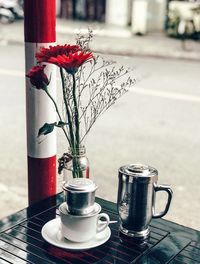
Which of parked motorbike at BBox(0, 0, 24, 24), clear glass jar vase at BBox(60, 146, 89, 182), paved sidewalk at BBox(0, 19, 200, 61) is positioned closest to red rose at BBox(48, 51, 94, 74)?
clear glass jar vase at BBox(60, 146, 89, 182)

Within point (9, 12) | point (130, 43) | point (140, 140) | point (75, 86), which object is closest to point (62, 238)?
point (75, 86)

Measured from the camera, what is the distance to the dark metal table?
139 cm

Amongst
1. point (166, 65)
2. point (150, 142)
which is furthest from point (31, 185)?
point (166, 65)

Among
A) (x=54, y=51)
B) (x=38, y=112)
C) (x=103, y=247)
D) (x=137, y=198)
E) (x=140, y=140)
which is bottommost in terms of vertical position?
(x=140, y=140)

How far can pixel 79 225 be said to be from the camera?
1411mm

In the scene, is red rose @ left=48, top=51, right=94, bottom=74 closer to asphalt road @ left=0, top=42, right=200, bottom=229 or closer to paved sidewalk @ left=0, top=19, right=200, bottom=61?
asphalt road @ left=0, top=42, right=200, bottom=229

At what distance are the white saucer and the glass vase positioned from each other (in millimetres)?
164

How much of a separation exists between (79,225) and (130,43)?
10.3m

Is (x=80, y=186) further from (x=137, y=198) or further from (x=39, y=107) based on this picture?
(x=39, y=107)

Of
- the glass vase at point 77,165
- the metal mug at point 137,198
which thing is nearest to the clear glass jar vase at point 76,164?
the glass vase at point 77,165

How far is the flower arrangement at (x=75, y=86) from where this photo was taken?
4.78 ft

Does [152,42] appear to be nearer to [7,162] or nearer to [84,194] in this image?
[7,162]

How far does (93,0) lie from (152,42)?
5.52 m

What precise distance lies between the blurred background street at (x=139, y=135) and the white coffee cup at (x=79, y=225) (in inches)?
16.2
